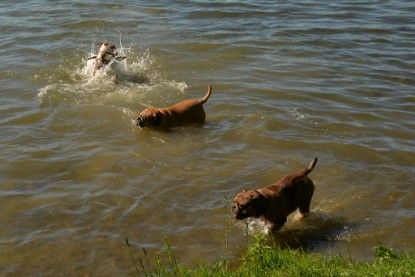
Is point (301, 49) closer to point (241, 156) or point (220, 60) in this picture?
point (220, 60)

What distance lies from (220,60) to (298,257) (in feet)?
25.1

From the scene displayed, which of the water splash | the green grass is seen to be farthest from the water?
the green grass

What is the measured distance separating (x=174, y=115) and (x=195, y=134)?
19.5 inches

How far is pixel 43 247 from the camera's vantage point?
6.31m

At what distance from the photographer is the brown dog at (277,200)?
6113 millimetres

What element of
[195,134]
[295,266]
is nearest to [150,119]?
[195,134]

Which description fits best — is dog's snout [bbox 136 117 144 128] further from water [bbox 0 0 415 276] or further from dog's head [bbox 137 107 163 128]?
water [bbox 0 0 415 276]

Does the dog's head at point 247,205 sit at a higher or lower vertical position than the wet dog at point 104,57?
lower

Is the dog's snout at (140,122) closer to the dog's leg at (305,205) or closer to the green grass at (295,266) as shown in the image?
the dog's leg at (305,205)

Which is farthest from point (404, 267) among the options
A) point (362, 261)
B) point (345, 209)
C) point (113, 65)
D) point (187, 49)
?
point (187, 49)

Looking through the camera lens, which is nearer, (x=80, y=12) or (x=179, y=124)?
(x=179, y=124)

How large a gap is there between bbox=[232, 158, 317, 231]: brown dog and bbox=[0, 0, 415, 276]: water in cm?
30

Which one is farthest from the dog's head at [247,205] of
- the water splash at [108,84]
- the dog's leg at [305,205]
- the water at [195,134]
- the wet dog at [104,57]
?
the wet dog at [104,57]

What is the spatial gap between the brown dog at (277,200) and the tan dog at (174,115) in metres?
3.18
